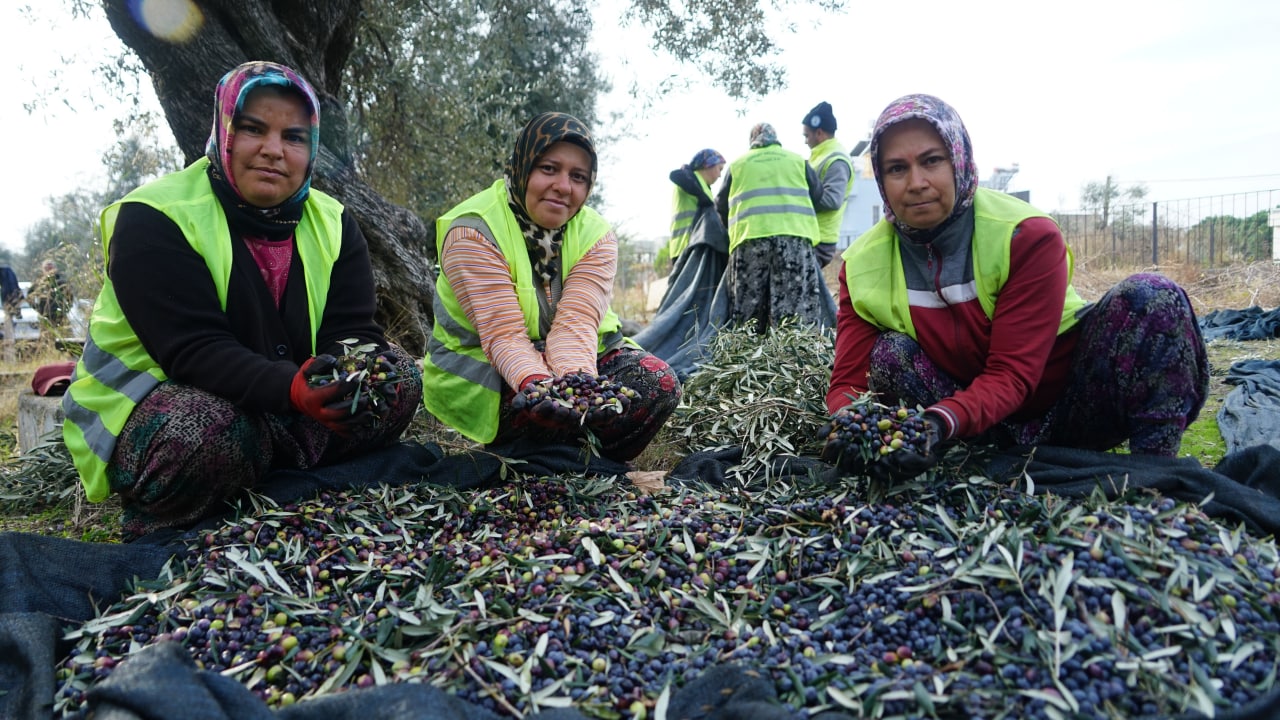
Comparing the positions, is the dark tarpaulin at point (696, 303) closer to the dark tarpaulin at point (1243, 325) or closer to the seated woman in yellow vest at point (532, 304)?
the seated woman in yellow vest at point (532, 304)

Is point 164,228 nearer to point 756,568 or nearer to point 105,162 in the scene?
point 756,568

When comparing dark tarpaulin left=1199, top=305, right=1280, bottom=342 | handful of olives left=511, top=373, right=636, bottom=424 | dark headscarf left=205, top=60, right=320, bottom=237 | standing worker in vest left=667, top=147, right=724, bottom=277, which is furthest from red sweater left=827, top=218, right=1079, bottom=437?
dark tarpaulin left=1199, top=305, right=1280, bottom=342

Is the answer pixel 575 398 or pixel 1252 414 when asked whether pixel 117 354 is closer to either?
pixel 575 398

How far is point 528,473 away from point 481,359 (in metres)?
0.50

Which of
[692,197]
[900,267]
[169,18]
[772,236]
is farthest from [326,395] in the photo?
[692,197]

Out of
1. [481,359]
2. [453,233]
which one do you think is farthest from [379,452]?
[453,233]

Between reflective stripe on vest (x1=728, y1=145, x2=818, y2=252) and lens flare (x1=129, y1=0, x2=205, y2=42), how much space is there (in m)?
3.73

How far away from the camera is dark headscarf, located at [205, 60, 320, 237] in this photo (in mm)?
2580

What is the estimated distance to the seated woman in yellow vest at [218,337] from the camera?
2443 millimetres

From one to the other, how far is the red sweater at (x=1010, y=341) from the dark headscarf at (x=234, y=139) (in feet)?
6.71

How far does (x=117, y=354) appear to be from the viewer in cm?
256

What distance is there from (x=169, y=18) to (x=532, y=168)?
8.79ft

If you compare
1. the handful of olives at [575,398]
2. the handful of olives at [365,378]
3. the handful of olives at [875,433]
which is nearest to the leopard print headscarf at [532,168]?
the handful of olives at [575,398]

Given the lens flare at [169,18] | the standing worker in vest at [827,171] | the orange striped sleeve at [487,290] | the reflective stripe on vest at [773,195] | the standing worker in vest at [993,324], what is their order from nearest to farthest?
the standing worker in vest at [993,324] → the orange striped sleeve at [487,290] → the lens flare at [169,18] → the reflective stripe on vest at [773,195] → the standing worker in vest at [827,171]
